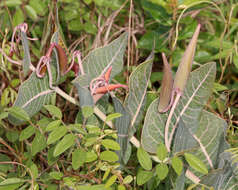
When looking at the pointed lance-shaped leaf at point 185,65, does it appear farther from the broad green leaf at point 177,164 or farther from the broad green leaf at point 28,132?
the broad green leaf at point 28,132

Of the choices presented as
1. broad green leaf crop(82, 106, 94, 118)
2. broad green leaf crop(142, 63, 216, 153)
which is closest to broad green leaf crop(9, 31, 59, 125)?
broad green leaf crop(82, 106, 94, 118)

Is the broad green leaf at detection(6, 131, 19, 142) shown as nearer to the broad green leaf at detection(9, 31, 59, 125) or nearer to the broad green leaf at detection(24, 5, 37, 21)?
the broad green leaf at detection(9, 31, 59, 125)

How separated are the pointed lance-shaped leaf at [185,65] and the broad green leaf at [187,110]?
0.02 meters

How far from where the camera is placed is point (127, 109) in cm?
76

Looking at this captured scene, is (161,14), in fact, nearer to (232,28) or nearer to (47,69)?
(232,28)

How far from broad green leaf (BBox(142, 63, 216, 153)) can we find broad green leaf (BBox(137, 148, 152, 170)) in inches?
0.7

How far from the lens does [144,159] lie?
730mm

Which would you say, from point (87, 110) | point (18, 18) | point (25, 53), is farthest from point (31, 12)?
point (87, 110)

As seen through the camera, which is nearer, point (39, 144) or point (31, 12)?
point (39, 144)

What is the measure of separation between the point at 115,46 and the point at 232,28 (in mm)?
621

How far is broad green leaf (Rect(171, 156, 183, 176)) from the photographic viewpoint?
680mm

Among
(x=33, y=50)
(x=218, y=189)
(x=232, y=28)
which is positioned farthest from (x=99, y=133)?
(x=232, y=28)

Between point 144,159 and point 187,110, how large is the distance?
0.14 m

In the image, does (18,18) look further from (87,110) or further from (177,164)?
(177,164)
